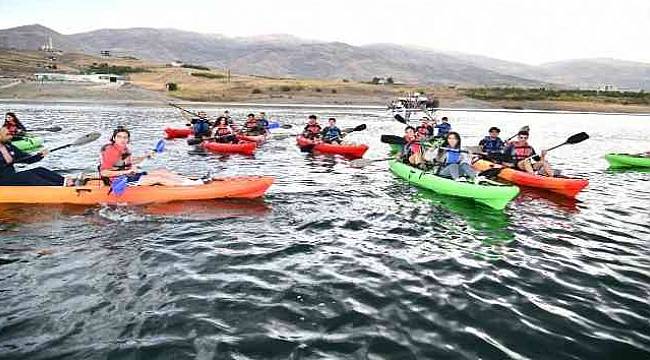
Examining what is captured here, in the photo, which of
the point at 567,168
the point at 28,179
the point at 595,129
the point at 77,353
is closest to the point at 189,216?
the point at 28,179

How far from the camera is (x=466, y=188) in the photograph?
41.7 feet

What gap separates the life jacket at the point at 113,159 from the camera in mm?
11906

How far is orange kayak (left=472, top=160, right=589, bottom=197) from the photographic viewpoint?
13.8 meters

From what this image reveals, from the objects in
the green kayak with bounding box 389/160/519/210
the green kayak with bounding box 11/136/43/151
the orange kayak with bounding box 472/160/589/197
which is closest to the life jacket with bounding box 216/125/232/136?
the green kayak with bounding box 11/136/43/151

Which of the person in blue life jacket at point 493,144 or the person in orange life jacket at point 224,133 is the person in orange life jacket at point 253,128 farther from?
the person in blue life jacket at point 493,144

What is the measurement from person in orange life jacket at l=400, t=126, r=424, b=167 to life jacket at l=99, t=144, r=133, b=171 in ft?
28.3

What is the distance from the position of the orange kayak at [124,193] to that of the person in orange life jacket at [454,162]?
514cm

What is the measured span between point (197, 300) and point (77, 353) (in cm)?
176

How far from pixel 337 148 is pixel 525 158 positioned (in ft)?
24.9

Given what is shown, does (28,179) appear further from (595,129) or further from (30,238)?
(595,129)

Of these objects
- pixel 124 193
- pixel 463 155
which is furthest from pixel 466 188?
pixel 124 193

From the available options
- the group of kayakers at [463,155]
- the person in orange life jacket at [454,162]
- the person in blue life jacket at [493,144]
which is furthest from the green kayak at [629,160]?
the person in orange life jacket at [454,162]

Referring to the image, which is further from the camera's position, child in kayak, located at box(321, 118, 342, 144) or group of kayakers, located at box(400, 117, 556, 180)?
child in kayak, located at box(321, 118, 342, 144)

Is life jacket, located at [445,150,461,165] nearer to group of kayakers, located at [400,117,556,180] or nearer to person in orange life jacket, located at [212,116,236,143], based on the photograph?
group of kayakers, located at [400,117,556,180]
